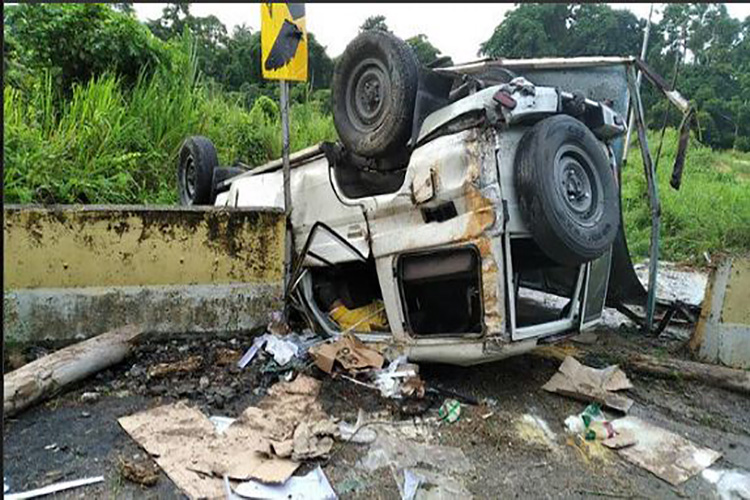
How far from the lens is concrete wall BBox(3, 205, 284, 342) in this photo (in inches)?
126

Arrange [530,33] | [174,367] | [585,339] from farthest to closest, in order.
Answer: [530,33] < [585,339] < [174,367]

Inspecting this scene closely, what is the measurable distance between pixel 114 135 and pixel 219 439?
13.8 ft

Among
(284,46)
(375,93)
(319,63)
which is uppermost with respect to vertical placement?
(319,63)

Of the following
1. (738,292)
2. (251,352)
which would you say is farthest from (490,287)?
(738,292)

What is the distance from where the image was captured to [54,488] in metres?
2.02

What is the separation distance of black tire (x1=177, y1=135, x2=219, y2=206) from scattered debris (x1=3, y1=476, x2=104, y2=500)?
3.49 metres

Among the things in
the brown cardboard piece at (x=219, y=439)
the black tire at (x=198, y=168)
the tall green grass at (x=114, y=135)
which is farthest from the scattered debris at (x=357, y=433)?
the black tire at (x=198, y=168)

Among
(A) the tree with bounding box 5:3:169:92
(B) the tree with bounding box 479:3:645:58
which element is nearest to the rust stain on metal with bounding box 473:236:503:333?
(A) the tree with bounding box 5:3:169:92

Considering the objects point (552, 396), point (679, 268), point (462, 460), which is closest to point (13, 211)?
point (462, 460)

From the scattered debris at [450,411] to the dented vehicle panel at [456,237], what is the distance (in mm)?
243

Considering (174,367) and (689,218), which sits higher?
(689,218)

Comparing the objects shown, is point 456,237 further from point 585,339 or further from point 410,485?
point 585,339

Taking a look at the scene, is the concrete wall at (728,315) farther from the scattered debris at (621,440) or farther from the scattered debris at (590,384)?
the scattered debris at (621,440)

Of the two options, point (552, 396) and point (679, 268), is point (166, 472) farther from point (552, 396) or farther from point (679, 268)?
point (679, 268)
